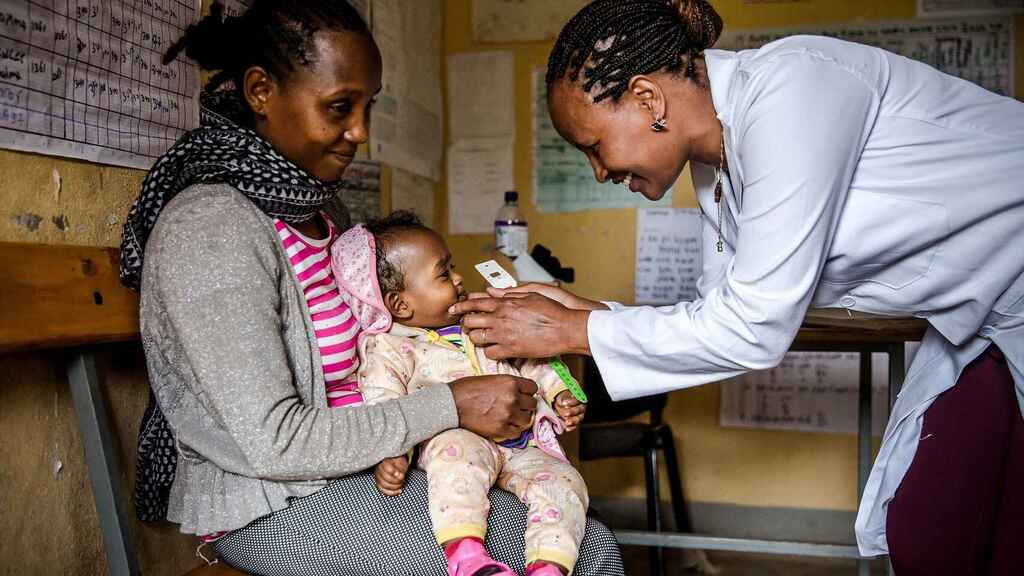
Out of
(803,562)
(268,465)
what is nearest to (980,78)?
(803,562)

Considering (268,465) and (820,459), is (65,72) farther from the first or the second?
(820,459)

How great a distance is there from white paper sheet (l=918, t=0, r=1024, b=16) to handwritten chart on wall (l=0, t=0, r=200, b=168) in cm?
274

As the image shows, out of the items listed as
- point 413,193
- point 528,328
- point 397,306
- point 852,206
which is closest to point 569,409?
point 528,328

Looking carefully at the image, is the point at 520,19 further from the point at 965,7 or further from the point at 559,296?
the point at 559,296

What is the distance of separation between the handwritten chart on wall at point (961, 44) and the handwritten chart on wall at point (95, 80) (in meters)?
2.65

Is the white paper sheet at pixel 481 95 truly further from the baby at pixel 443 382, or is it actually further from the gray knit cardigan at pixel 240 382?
the gray knit cardigan at pixel 240 382

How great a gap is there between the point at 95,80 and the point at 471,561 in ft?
3.50

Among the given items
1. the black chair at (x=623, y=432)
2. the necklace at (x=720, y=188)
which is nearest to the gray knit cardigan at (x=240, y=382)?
the necklace at (x=720, y=188)

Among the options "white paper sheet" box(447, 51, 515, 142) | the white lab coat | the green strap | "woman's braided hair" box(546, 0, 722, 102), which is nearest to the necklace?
the white lab coat

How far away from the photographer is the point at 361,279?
58.0 inches

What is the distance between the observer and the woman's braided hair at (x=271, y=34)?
49.1 inches

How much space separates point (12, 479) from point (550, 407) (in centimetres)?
95

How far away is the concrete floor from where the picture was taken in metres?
3.01

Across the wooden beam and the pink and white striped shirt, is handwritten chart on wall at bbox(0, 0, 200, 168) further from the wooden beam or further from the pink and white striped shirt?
the pink and white striped shirt
